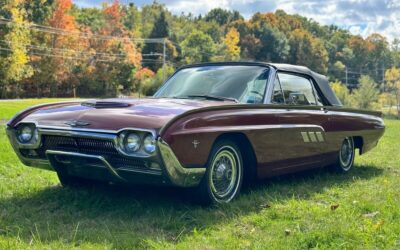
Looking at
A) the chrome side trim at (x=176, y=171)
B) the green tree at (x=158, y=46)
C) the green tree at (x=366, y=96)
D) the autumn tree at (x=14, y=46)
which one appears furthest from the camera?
the green tree at (x=158, y=46)

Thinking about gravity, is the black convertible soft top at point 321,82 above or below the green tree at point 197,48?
below

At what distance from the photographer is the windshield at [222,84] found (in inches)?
213

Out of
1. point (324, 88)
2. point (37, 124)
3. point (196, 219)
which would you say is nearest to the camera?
point (196, 219)

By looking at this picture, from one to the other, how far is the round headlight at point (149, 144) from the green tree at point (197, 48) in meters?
78.8

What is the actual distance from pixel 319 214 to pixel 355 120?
10.2 feet

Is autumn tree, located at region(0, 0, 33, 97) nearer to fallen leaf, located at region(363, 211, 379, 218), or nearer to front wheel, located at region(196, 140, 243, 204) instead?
front wheel, located at region(196, 140, 243, 204)

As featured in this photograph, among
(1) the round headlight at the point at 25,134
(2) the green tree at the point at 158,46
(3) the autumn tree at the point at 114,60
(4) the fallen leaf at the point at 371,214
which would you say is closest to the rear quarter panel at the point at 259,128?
(4) the fallen leaf at the point at 371,214

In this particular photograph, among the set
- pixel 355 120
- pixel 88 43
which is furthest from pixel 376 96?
pixel 355 120

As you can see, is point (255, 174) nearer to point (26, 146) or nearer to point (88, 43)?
point (26, 146)

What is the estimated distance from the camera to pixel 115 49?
6253 cm

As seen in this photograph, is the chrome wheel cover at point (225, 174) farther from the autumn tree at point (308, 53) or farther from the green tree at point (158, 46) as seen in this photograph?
the autumn tree at point (308, 53)

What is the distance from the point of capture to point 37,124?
4.55 meters

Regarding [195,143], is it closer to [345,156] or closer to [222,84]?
[222,84]

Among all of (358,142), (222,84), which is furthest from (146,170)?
(358,142)
